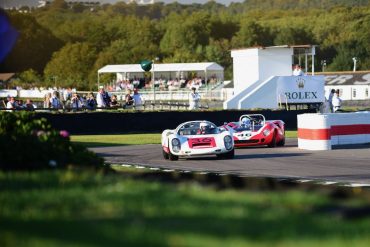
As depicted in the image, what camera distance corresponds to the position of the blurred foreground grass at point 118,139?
31898mm

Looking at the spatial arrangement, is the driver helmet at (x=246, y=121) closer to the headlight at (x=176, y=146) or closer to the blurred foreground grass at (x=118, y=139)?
the blurred foreground grass at (x=118, y=139)

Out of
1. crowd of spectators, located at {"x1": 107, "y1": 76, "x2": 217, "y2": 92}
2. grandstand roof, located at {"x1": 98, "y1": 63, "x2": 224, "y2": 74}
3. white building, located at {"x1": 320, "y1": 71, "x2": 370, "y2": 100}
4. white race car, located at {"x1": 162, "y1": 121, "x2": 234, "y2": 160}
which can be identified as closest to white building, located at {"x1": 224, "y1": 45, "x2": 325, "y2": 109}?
white race car, located at {"x1": 162, "y1": 121, "x2": 234, "y2": 160}

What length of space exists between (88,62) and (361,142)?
78.7 metres

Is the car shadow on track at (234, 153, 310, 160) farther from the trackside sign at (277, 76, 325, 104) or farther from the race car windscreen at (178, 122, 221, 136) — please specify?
the trackside sign at (277, 76, 325, 104)

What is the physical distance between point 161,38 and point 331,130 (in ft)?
336

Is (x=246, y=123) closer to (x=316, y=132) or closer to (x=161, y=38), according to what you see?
(x=316, y=132)

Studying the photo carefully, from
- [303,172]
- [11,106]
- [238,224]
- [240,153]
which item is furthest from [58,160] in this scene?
[11,106]

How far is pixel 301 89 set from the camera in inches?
1858

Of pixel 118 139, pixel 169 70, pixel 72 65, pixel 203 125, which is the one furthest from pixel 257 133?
pixel 72 65

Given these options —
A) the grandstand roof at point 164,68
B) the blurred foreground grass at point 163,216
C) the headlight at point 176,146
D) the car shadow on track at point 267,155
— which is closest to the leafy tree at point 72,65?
the grandstand roof at point 164,68

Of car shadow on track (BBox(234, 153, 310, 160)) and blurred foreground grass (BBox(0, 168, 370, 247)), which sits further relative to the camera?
car shadow on track (BBox(234, 153, 310, 160))

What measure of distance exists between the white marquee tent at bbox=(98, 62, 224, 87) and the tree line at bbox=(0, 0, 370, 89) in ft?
15.5

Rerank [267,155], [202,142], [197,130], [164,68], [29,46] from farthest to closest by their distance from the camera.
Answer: [164,68], [29,46], [267,155], [197,130], [202,142]

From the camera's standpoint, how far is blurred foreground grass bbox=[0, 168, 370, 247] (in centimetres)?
563
